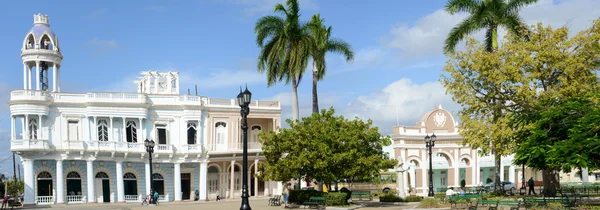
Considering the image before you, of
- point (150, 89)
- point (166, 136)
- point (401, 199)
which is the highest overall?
point (150, 89)

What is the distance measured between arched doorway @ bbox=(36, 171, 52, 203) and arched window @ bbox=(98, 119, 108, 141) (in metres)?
4.52

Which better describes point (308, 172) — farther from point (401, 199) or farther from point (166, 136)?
point (166, 136)

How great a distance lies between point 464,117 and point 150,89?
2815cm

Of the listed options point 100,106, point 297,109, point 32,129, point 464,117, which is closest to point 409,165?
point 297,109

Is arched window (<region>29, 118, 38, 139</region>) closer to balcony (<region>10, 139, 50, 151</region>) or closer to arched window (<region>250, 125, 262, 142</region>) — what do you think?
balcony (<region>10, 139, 50, 151</region>)

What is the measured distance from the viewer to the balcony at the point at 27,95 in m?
47.7

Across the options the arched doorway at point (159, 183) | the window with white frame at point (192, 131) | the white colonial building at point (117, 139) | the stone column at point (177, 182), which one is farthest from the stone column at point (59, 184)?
the window with white frame at point (192, 131)

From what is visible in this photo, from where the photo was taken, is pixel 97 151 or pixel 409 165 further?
pixel 409 165

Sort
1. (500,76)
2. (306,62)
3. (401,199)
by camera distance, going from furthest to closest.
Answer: (306,62), (401,199), (500,76)

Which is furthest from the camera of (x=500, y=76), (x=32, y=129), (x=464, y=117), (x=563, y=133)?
(x=32, y=129)

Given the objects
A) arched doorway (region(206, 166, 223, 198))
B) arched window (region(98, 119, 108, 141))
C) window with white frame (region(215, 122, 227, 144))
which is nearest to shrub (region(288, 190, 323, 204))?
window with white frame (region(215, 122, 227, 144))

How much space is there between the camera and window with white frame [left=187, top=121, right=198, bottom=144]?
53406 millimetres

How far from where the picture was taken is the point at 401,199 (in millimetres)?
39031

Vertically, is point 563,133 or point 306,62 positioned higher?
point 306,62
